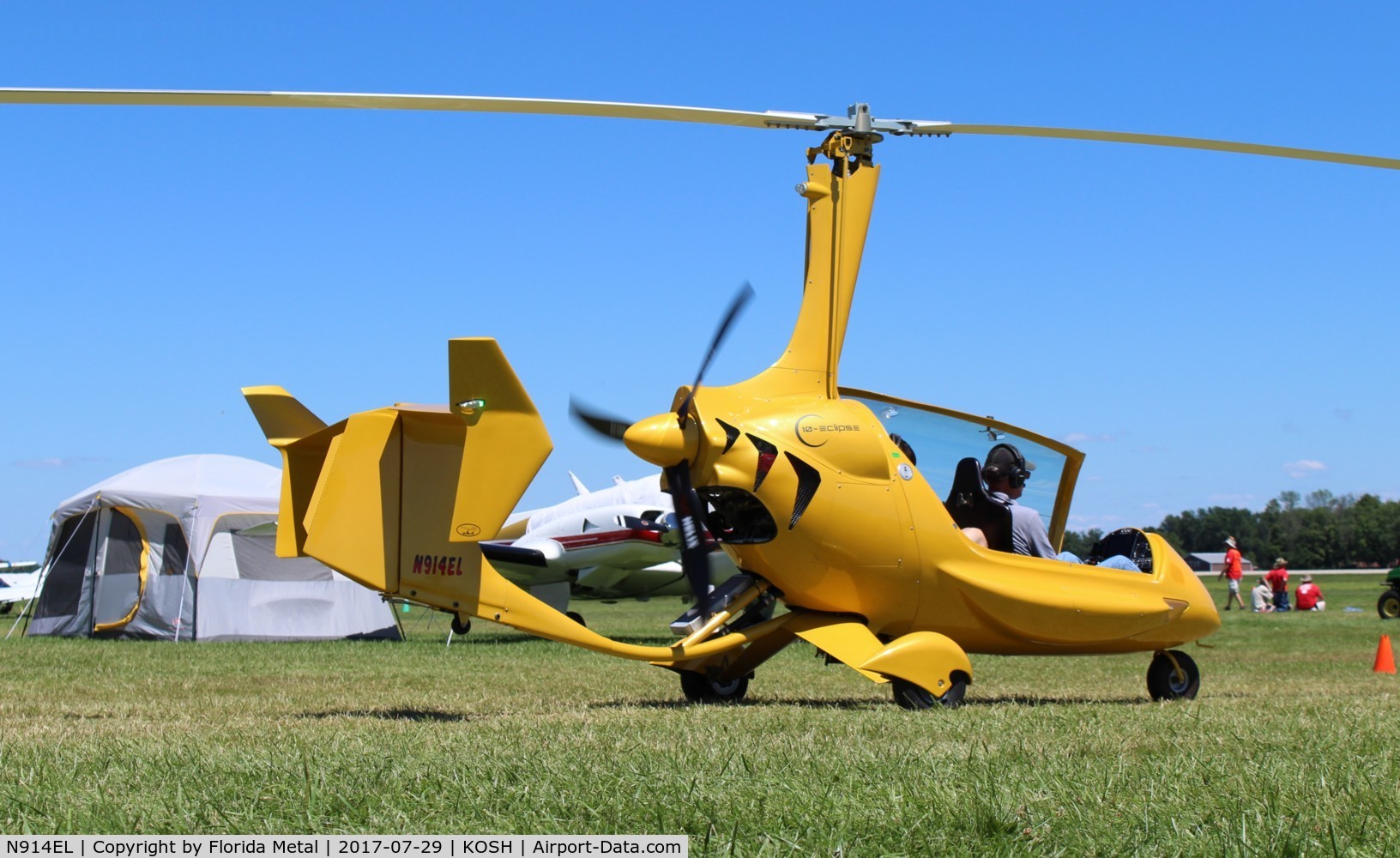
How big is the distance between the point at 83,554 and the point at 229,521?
272 cm

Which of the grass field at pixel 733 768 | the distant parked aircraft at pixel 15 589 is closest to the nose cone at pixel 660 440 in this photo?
the grass field at pixel 733 768

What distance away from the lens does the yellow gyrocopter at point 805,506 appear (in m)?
7.40

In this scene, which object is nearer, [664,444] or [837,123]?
[664,444]

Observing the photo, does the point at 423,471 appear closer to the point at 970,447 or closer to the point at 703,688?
the point at 703,688

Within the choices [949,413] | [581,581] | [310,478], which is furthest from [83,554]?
[949,413]

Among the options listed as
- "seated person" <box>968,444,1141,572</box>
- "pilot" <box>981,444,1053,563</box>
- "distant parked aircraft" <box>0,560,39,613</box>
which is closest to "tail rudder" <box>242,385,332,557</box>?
"seated person" <box>968,444,1141,572</box>

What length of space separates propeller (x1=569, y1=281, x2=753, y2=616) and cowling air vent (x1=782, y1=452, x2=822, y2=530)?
0.66 meters

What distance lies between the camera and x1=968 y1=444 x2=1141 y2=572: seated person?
9391mm

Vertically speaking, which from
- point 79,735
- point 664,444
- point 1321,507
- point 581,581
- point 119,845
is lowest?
point 1321,507

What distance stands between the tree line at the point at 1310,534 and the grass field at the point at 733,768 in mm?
129868

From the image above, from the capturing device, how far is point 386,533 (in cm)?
737

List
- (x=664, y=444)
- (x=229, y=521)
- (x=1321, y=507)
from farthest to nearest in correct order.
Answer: (x=1321, y=507) < (x=229, y=521) < (x=664, y=444)

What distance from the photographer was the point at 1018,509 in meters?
9.54

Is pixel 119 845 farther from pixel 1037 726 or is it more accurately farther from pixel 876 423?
pixel 876 423
